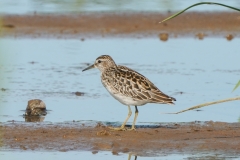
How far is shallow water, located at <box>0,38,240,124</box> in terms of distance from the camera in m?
13.0

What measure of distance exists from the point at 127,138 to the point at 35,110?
7.00 ft

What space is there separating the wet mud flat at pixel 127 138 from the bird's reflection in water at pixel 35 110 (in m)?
0.72

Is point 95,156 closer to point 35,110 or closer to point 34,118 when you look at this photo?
point 34,118

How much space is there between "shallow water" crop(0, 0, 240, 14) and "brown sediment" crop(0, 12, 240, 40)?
0.65 metres

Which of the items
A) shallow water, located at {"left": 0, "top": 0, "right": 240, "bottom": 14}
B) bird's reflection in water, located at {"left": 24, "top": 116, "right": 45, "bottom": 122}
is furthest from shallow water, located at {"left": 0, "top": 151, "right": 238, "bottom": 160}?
shallow water, located at {"left": 0, "top": 0, "right": 240, "bottom": 14}

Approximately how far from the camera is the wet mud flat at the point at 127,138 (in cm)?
1068

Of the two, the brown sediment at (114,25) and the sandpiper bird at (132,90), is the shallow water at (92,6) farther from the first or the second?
the sandpiper bird at (132,90)

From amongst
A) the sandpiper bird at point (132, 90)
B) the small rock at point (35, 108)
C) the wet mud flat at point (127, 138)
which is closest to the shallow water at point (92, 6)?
the small rock at point (35, 108)

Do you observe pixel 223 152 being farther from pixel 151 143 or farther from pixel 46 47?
pixel 46 47

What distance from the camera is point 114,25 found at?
20.7m

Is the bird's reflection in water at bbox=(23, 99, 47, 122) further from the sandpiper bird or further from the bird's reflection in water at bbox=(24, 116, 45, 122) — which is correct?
the sandpiper bird

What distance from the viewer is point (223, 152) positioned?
10492 millimetres

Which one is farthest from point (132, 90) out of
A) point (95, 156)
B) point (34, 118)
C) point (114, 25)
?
point (114, 25)

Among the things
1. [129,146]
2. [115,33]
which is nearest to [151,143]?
[129,146]
